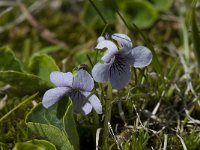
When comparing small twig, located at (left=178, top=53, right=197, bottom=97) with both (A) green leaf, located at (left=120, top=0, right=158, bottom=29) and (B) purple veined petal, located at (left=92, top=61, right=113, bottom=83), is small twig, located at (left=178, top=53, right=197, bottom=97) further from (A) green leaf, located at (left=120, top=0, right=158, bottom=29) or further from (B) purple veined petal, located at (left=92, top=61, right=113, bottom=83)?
(B) purple veined petal, located at (left=92, top=61, right=113, bottom=83)

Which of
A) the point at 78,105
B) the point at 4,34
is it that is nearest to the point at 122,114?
the point at 78,105

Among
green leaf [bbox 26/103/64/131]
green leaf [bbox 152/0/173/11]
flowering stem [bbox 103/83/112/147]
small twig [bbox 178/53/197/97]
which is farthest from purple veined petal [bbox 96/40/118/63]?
green leaf [bbox 152/0/173/11]

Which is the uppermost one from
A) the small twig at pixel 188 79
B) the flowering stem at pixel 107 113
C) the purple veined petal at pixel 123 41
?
the purple veined petal at pixel 123 41

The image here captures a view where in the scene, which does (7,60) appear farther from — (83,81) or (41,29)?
(41,29)

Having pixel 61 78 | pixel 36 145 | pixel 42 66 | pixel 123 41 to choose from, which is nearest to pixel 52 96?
pixel 61 78

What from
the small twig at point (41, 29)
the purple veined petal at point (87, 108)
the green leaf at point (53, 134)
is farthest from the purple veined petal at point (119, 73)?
the small twig at point (41, 29)

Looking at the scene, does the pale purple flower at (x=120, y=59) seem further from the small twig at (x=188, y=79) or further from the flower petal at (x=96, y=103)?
the small twig at (x=188, y=79)

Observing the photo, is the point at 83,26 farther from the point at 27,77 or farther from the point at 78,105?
the point at 78,105
